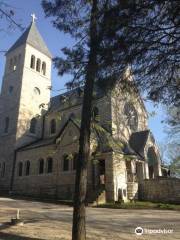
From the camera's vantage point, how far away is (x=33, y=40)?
4338 cm

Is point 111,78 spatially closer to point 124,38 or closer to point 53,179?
point 124,38

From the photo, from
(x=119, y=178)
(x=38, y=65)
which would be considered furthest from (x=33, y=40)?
(x=119, y=178)

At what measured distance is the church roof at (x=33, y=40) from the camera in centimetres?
4232

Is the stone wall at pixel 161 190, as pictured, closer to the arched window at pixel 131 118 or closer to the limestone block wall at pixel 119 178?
the limestone block wall at pixel 119 178

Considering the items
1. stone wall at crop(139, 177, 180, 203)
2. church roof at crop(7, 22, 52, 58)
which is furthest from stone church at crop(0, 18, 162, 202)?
stone wall at crop(139, 177, 180, 203)

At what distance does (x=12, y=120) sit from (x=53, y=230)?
29.0 metres

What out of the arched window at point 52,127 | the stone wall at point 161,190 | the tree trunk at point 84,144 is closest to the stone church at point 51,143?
the arched window at point 52,127

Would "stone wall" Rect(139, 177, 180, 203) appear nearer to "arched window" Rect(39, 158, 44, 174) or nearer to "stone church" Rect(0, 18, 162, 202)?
"stone church" Rect(0, 18, 162, 202)

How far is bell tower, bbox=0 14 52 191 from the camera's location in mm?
37219

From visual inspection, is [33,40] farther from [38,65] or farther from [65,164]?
[65,164]

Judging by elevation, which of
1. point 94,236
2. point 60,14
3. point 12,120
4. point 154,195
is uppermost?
point 12,120

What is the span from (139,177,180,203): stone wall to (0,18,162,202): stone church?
87cm

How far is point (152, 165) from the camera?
3189cm

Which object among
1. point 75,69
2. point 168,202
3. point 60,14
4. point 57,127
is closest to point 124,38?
point 75,69
